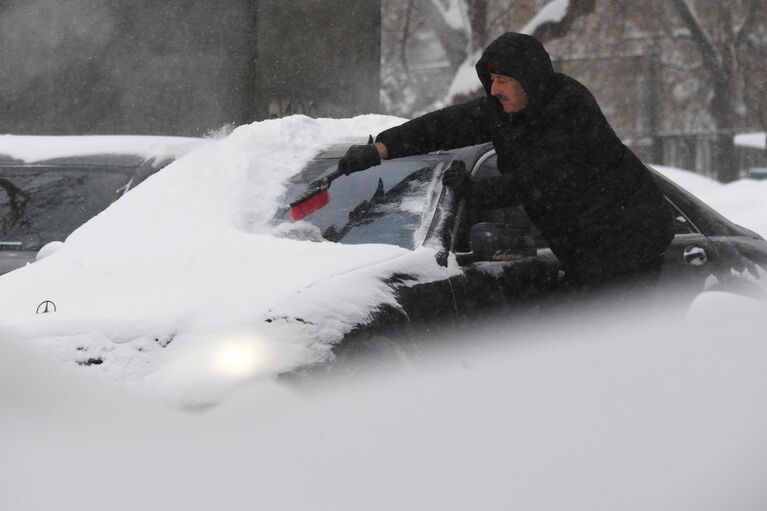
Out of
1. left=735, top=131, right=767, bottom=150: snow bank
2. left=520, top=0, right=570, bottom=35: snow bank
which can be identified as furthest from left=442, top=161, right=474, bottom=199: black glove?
left=735, top=131, right=767, bottom=150: snow bank

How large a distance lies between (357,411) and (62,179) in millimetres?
4576

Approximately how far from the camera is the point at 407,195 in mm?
4410

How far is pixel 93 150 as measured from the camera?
711cm

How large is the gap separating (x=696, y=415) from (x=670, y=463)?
0.17m

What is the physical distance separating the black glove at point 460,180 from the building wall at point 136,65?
884 centimetres

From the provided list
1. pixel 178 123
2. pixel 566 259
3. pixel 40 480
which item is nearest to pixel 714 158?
pixel 178 123

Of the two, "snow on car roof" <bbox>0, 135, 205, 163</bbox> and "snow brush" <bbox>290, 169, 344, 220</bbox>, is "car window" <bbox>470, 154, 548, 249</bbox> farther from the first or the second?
"snow on car roof" <bbox>0, 135, 205, 163</bbox>

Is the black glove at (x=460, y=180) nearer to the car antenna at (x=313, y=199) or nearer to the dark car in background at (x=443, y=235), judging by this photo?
the dark car in background at (x=443, y=235)

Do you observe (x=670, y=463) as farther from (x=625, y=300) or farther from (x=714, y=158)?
(x=714, y=158)

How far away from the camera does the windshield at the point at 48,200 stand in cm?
641

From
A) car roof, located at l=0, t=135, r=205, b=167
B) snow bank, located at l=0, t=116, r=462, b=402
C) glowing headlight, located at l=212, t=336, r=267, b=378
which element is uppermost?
car roof, located at l=0, t=135, r=205, b=167

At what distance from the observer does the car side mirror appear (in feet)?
13.2

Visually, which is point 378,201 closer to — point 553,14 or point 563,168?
point 563,168

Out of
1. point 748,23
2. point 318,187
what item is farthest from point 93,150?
point 748,23
